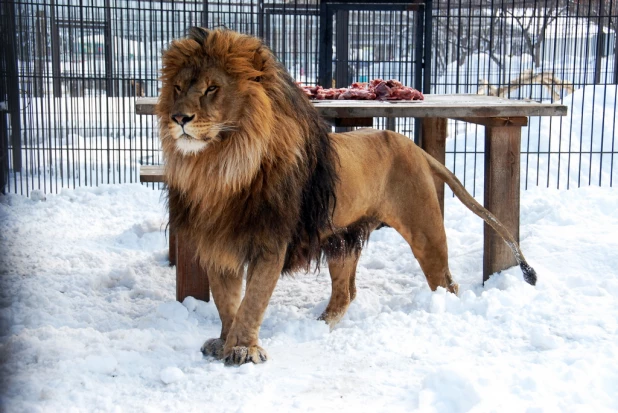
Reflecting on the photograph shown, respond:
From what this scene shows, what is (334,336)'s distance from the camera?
4.04 meters

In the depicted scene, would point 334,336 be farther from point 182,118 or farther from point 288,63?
point 288,63

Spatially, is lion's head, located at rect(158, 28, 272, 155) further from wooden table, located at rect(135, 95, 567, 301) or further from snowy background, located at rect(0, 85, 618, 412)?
wooden table, located at rect(135, 95, 567, 301)

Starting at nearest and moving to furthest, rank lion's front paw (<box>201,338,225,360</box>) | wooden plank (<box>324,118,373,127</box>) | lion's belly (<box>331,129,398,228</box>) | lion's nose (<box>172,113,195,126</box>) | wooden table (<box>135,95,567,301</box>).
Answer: lion's nose (<box>172,113,195,126</box>), lion's front paw (<box>201,338,225,360</box>), lion's belly (<box>331,129,398,228</box>), wooden table (<box>135,95,567,301</box>), wooden plank (<box>324,118,373,127</box>)

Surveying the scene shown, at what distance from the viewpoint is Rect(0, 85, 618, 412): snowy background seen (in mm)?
3139

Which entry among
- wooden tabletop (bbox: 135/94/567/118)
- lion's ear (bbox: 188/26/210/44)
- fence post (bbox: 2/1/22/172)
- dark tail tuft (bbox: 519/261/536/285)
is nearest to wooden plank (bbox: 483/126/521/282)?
wooden tabletop (bbox: 135/94/567/118)

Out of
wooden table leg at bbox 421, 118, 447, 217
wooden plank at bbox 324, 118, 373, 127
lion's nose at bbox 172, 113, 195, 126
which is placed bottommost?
wooden table leg at bbox 421, 118, 447, 217

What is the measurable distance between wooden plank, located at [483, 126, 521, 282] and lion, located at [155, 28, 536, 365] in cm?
141

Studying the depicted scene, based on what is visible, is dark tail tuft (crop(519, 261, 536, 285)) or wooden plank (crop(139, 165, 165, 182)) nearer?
dark tail tuft (crop(519, 261, 536, 285))

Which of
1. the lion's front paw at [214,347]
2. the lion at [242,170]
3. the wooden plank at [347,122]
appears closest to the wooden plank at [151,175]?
the lion at [242,170]

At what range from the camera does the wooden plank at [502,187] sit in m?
5.13

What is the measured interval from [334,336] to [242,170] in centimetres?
102

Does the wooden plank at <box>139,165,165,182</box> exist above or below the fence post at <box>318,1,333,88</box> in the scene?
below

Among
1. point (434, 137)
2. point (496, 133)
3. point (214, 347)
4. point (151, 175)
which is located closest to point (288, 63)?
point (434, 137)

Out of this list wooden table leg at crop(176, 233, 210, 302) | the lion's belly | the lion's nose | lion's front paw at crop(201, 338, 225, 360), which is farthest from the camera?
wooden table leg at crop(176, 233, 210, 302)
